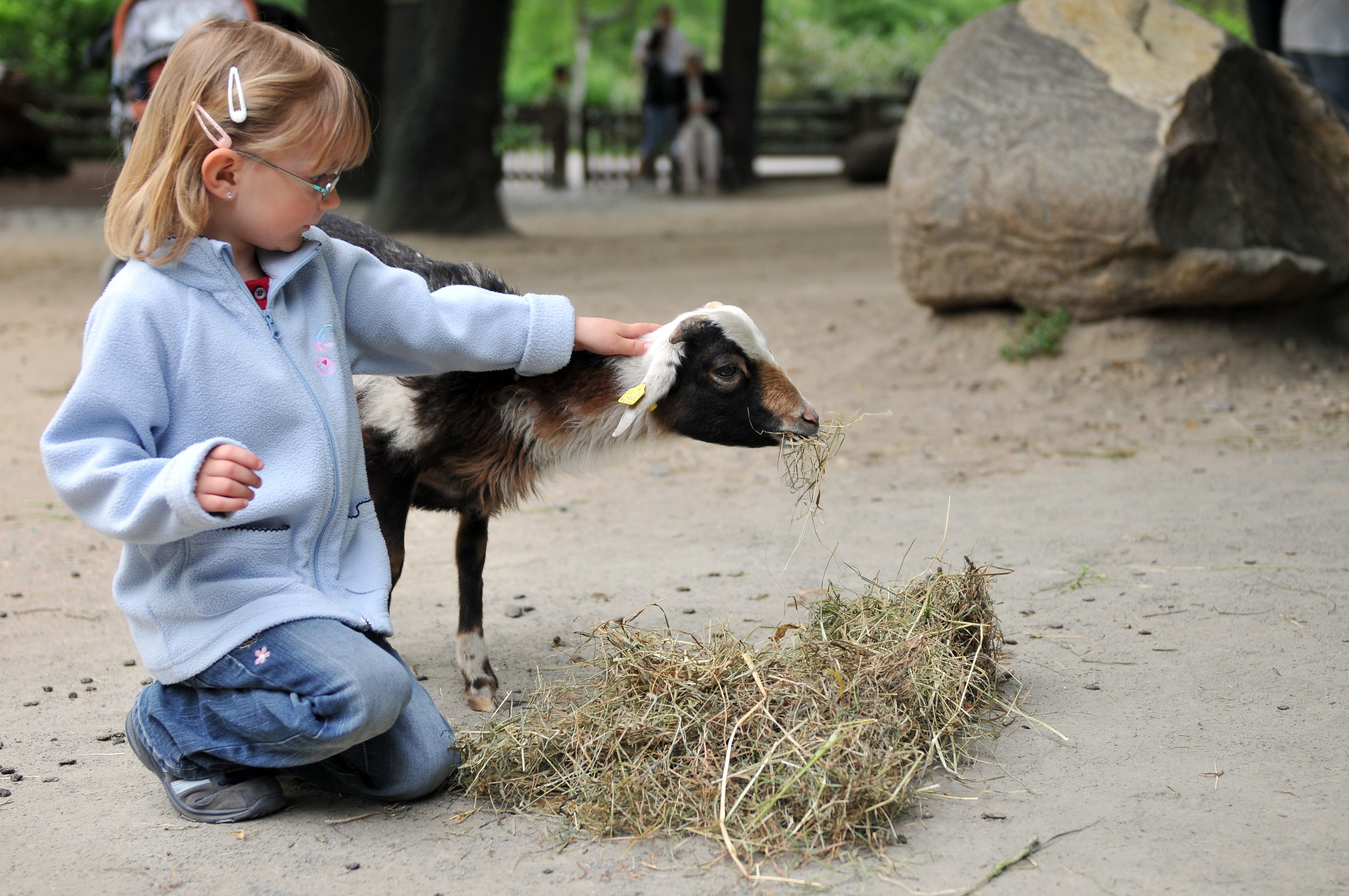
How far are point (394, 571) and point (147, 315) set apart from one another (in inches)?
44.7

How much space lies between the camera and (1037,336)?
6715 millimetres

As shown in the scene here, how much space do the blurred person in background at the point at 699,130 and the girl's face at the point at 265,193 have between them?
16226mm

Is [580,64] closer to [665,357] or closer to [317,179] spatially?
[665,357]

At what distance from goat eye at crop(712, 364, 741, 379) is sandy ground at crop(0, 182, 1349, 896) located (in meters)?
0.90

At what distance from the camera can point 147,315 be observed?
2.51m

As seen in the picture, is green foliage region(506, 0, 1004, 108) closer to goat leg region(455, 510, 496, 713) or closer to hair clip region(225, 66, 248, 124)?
goat leg region(455, 510, 496, 713)

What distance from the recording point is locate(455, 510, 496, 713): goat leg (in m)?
3.43

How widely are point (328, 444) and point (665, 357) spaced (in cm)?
93

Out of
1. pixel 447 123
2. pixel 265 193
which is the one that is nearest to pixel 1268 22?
pixel 447 123

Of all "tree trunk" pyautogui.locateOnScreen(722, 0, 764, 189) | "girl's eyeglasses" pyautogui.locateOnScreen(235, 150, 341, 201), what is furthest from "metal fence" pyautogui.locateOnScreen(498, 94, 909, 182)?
"girl's eyeglasses" pyautogui.locateOnScreen(235, 150, 341, 201)

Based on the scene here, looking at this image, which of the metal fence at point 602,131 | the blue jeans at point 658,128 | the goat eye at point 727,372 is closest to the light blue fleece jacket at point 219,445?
the goat eye at point 727,372

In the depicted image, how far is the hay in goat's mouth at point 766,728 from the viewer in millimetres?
2527

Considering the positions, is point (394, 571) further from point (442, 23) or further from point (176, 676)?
point (442, 23)

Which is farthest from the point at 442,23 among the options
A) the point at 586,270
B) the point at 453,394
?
the point at 453,394
